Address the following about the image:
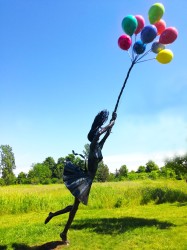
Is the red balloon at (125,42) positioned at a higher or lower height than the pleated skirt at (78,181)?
higher

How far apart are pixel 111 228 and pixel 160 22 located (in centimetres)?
597

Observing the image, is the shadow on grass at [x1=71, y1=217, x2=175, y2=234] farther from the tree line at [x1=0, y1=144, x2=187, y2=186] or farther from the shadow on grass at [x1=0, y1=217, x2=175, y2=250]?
the tree line at [x1=0, y1=144, x2=187, y2=186]

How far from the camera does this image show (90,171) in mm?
7770

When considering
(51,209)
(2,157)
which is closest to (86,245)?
(51,209)

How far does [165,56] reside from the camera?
8273mm

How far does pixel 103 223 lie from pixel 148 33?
247 inches

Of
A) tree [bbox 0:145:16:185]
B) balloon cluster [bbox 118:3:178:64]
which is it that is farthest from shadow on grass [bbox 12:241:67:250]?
tree [bbox 0:145:16:185]

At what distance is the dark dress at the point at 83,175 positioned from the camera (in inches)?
291

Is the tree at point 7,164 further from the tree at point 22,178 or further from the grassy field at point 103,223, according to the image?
the grassy field at point 103,223

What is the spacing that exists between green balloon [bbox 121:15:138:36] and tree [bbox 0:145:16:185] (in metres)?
56.0

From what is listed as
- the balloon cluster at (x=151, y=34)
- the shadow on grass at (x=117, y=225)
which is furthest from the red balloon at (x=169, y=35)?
the shadow on grass at (x=117, y=225)

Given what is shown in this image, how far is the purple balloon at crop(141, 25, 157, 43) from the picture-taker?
835 cm

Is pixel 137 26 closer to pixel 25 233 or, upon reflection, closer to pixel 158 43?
pixel 158 43

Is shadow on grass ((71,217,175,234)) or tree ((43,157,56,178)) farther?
tree ((43,157,56,178))
